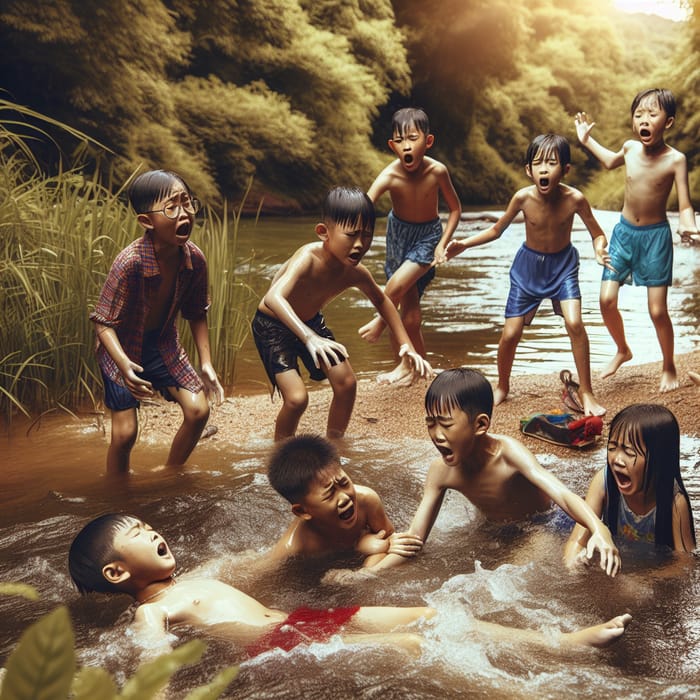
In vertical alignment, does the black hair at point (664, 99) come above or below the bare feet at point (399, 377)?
above

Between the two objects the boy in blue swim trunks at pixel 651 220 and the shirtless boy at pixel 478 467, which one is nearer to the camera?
the shirtless boy at pixel 478 467

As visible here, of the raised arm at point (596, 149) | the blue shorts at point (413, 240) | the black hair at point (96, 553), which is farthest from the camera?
the blue shorts at point (413, 240)

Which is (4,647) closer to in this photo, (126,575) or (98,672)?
(126,575)

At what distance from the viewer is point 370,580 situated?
3250 mm

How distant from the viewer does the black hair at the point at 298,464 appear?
3215 millimetres

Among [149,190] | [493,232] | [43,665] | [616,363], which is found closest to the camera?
[43,665]

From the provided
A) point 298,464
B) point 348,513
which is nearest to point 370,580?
point 348,513

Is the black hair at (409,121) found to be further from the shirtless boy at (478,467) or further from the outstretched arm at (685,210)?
the shirtless boy at (478,467)

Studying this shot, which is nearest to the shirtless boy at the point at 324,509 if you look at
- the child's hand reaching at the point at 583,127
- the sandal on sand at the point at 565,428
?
the sandal on sand at the point at 565,428

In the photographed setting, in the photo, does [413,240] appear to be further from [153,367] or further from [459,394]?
[459,394]

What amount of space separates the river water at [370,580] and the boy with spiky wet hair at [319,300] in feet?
1.31

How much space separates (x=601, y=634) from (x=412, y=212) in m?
3.88

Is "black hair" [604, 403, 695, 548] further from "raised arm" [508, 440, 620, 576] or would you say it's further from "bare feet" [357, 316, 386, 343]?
"bare feet" [357, 316, 386, 343]

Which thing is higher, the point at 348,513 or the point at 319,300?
the point at 319,300
